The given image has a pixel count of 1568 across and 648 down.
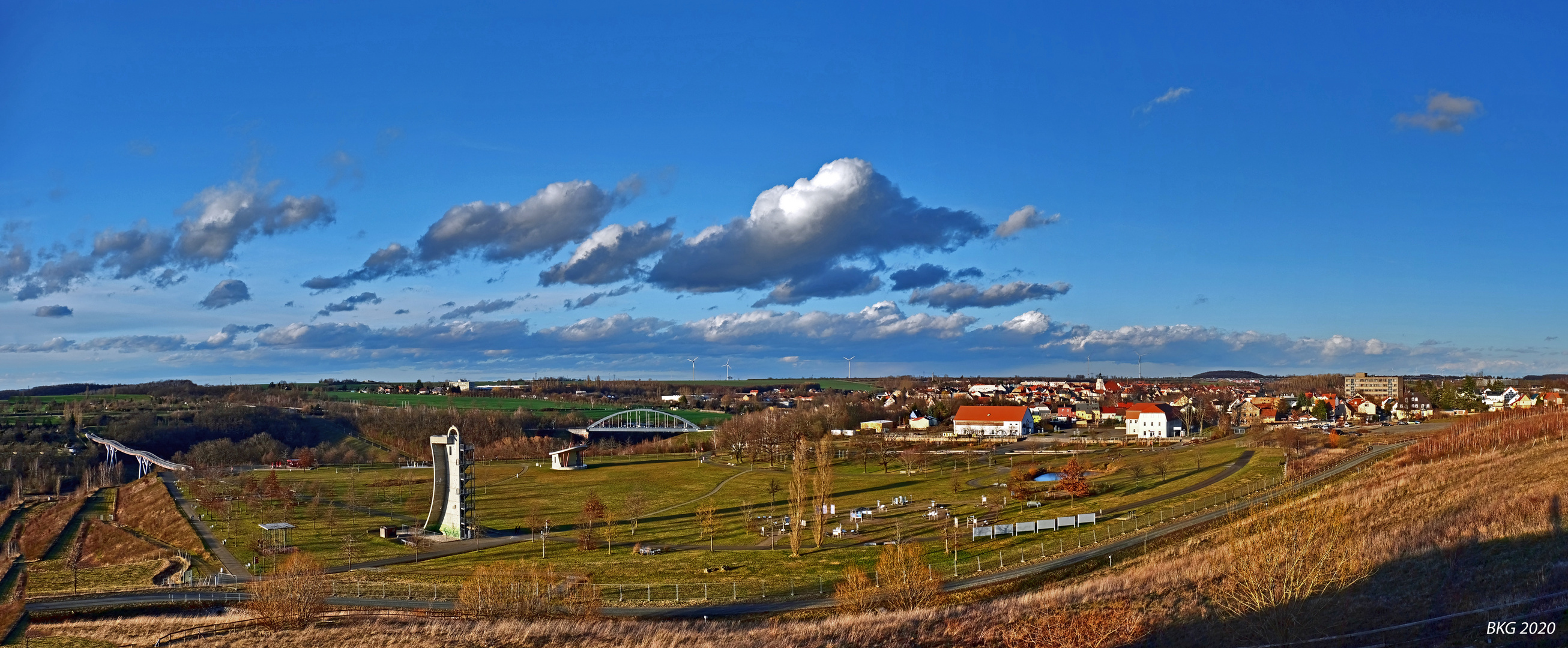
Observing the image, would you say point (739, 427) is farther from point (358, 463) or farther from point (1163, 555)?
point (1163, 555)

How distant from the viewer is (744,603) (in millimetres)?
47781

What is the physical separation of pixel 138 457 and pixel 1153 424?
514 ft

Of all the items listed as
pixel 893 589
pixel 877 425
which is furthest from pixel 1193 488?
pixel 877 425

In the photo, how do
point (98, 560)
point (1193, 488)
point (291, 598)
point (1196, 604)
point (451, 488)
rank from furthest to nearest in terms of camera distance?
point (1193, 488) → point (98, 560) → point (451, 488) → point (291, 598) → point (1196, 604)

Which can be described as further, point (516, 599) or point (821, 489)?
point (821, 489)

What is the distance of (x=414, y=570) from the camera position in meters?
61.4

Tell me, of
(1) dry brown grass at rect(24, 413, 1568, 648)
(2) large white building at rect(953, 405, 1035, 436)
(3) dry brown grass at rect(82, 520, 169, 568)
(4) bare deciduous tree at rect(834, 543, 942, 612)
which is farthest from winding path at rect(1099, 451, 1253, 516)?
(3) dry brown grass at rect(82, 520, 169, 568)

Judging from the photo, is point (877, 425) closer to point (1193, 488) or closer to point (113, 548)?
point (1193, 488)

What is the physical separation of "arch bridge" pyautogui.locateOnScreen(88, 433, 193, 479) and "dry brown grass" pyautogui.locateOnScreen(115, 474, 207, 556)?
2934 centimetres

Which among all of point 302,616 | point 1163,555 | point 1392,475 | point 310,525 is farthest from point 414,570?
point 1392,475

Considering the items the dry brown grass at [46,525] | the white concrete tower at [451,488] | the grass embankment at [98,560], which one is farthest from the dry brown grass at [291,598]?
the dry brown grass at [46,525]

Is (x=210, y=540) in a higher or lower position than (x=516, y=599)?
lower

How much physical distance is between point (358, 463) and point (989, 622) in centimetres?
13766

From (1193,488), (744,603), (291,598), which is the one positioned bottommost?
(744,603)
